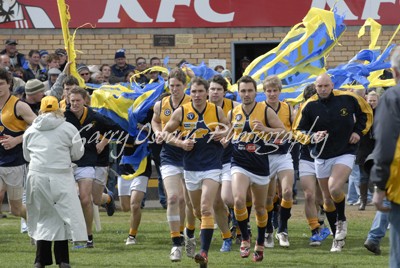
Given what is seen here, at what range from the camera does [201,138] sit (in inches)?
479

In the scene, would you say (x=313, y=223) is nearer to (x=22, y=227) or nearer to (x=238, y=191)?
(x=238, y=191)

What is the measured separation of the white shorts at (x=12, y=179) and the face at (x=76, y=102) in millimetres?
974

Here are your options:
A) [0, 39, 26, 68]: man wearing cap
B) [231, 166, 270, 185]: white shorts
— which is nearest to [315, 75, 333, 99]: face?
[231, 166, 270, 185]: white shorts

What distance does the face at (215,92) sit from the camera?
13.5 metres

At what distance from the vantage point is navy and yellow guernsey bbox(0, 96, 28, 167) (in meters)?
13.2

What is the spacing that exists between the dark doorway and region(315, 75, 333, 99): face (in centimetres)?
896

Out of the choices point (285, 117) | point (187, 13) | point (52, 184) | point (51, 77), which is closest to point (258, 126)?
point (285, 117)

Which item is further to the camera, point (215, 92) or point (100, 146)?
point (100, 146)

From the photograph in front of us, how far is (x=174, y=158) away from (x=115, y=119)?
2342 mm

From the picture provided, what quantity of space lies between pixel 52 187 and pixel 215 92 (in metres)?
3.00

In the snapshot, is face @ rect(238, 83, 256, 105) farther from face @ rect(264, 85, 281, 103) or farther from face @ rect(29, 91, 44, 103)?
face @ rect(29, 91, 44, 103)

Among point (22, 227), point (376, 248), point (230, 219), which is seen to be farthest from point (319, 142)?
point (22, 227)

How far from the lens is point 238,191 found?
12.5 metres

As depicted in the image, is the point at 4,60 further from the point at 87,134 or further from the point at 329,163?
the point at 329,163
